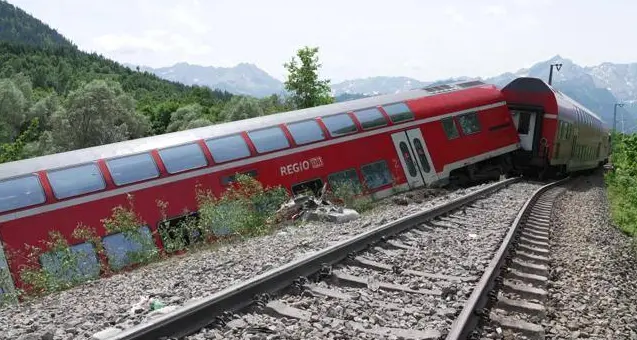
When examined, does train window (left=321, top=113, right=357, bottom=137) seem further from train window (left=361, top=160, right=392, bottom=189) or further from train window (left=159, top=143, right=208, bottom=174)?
train window (left=159, top=143, right=208, bottom=174)

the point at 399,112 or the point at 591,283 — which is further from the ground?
the point at 399,112

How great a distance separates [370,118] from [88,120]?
46.0 meters

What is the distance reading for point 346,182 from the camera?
15.2 meters

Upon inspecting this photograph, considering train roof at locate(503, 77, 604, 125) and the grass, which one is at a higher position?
train roof at locate(503, 77, 604, 125)

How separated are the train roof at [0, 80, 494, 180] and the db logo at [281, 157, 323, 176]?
119 centimetres

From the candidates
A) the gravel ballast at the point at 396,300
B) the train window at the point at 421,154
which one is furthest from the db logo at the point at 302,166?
the gravel ballast at the point at 396,300

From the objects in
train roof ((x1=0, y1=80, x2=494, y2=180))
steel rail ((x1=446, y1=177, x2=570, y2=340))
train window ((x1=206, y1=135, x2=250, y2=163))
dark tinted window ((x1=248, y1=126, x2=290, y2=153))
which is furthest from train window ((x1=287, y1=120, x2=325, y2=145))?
steel rail ((x1=446, y1=177, x2=570, y2=340))

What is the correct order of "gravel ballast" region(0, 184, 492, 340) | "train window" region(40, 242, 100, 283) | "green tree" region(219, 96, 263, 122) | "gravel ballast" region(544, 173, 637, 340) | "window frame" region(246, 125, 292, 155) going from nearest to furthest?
"gravel ballast" region(0, 184, 492, 340)
"gravel ballast" region(544, 173, 637, 340)
"train window" region(40, 242, 100, 283)
"window frame" region(246, 125, 292, 155)
"green tree" region(219, 96, 263, 122)

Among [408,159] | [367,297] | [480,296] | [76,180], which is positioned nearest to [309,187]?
[408,159]

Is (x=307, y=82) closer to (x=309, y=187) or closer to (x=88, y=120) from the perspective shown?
(x=88, y=120)

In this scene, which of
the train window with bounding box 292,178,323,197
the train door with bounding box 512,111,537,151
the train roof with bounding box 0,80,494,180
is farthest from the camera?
the train door with bounding box 512,111,537,151

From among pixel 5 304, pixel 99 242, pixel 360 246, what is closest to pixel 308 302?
pixel 360 246

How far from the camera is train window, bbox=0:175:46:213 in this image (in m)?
10.1

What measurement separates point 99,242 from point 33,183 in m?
1.83
